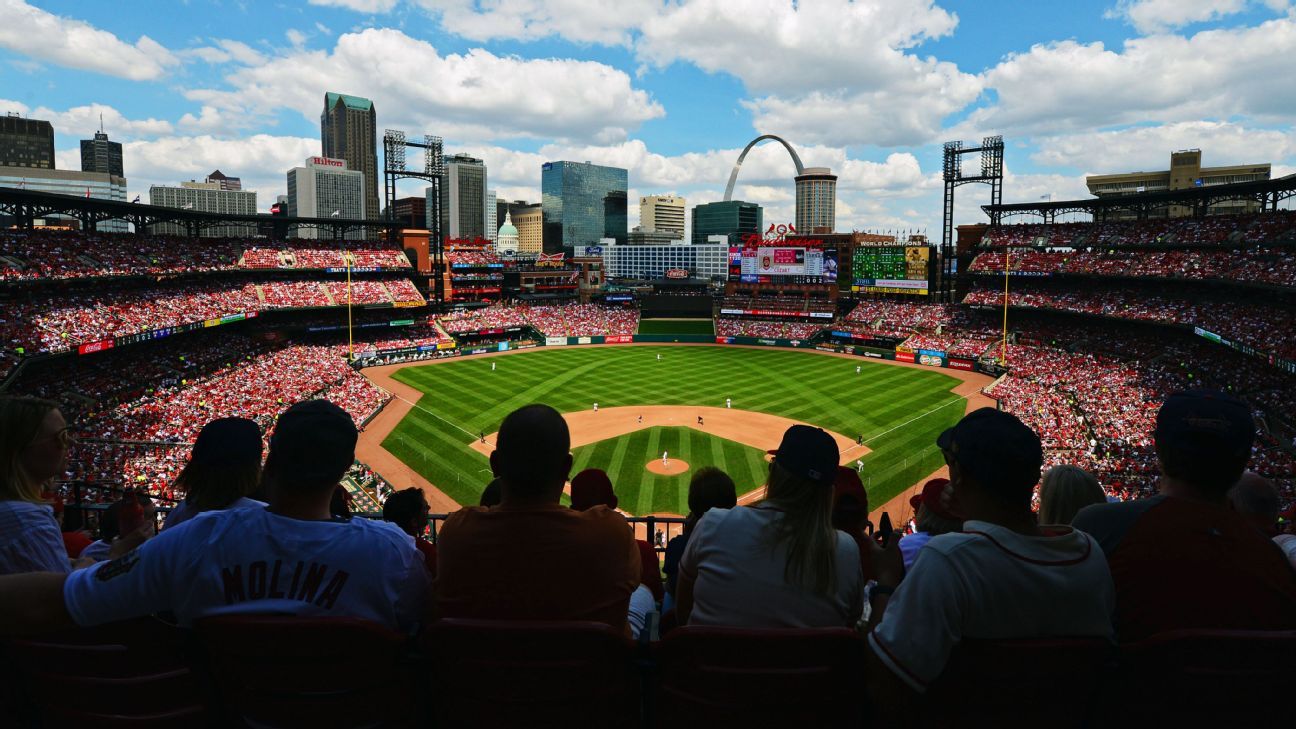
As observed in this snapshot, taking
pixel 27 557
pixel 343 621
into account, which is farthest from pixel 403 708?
pixel 27 557

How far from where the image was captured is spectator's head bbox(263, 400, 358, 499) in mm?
2982

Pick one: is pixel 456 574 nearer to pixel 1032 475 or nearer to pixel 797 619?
pixel 797 619

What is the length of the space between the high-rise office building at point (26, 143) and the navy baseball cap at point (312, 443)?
818 feet

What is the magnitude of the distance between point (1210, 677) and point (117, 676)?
179 inches

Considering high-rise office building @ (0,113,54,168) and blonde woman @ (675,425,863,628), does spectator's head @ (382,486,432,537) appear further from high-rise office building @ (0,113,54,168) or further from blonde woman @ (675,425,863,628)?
high-rise office building @ (0,113,54,168)

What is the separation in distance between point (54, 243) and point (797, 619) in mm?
55397

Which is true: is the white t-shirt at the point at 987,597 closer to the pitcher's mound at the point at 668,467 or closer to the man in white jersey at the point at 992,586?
the man in white jersey at the point at 992,586

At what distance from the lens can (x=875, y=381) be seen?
52.8 m

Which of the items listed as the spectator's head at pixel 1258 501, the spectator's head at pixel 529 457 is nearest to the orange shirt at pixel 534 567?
the spectator's head at pixel 529 457

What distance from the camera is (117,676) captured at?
2.92 metres

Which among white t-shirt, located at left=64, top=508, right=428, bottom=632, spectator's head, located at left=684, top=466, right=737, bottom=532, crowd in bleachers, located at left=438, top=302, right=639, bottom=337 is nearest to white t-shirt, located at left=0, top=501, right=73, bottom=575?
white t-shirt, located at left=64, top=508, right=428, bottom=632

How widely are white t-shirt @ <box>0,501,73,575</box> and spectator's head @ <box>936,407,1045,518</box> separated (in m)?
4.27

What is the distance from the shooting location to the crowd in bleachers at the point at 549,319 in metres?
75.3

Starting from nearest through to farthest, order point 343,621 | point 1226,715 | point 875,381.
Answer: point 343,621 → point 1226,715 → point 875,381
